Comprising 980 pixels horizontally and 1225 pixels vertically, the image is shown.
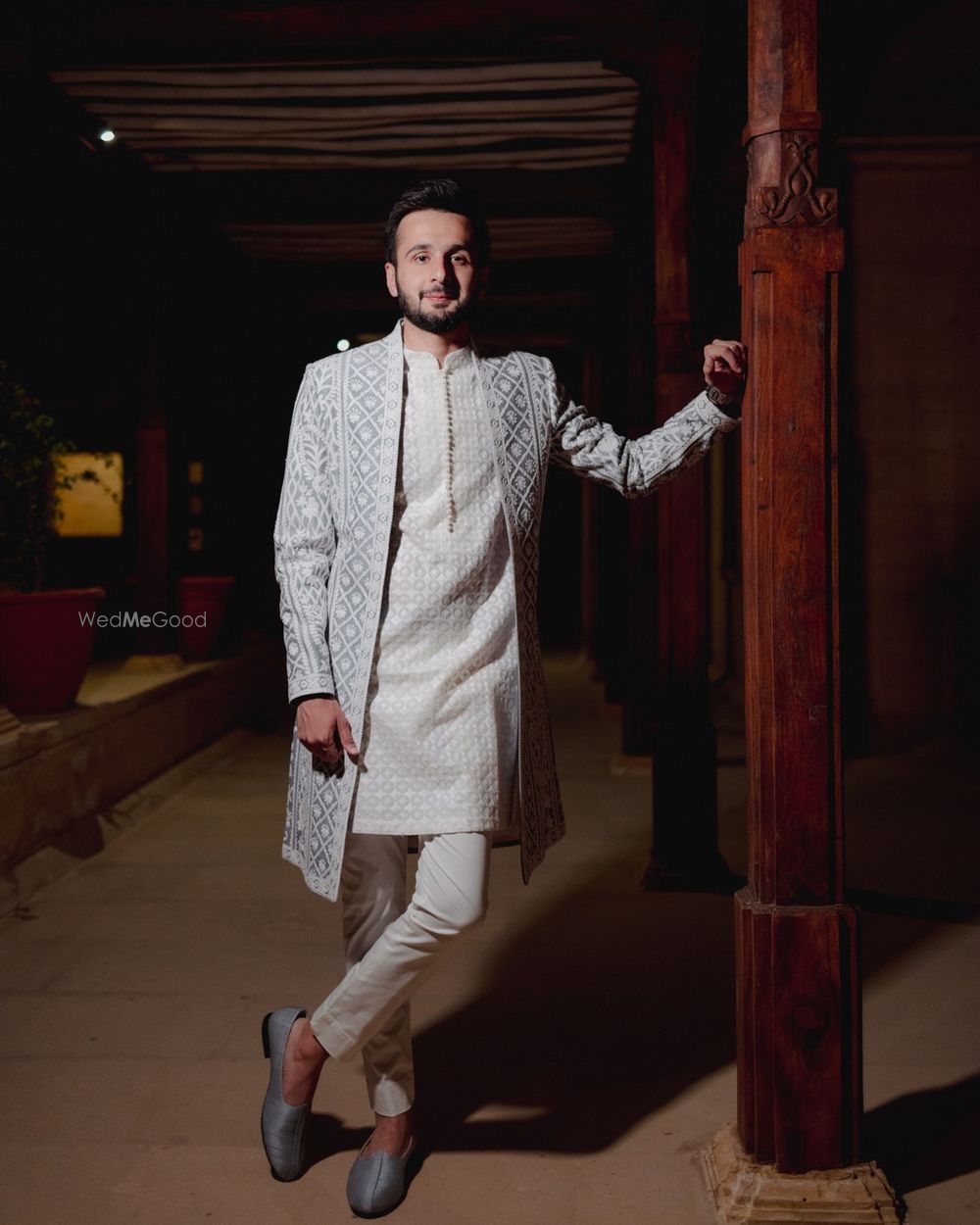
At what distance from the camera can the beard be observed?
226 centimetres

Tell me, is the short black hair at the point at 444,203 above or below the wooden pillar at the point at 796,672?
above

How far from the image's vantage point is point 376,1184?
7.27 ft

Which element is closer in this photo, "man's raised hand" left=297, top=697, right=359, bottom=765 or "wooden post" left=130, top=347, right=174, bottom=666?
"man's raised hand" left=297, top=697, right=359, bottom=765

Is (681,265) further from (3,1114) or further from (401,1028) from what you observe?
(3,1114)

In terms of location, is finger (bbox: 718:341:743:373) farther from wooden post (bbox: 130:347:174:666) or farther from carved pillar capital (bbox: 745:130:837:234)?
wooden post (bbox: 130:347:174:666)

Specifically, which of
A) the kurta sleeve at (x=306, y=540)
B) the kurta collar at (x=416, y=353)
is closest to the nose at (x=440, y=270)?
the kurta collar at (x=416, y=353)

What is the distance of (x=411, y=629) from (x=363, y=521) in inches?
8.7

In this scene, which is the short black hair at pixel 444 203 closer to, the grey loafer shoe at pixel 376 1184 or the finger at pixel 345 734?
the finger at pixel 345 734

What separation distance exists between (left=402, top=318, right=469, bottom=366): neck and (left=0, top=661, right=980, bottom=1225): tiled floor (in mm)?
1609

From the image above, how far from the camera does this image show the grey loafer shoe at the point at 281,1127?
232 cm

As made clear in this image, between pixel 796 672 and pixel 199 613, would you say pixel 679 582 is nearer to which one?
pixel 796 672

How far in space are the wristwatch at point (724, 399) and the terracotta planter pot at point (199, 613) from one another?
666cm

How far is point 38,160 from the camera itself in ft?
20.3
